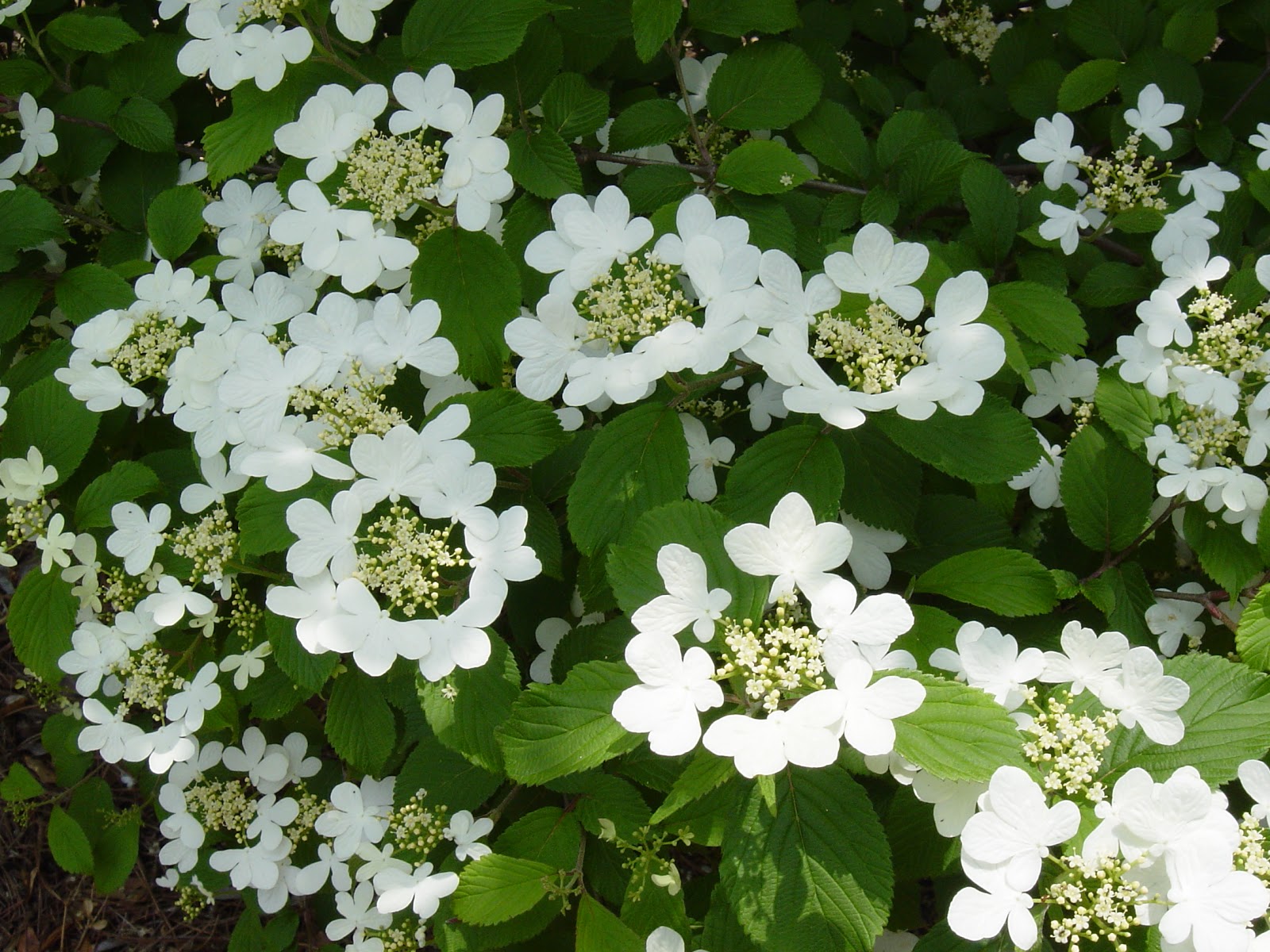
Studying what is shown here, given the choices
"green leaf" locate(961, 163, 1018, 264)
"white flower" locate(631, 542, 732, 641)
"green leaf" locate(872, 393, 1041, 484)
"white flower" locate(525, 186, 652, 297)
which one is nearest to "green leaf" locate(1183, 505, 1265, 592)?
"green leaf" locate(872, 393, 1041, 484)

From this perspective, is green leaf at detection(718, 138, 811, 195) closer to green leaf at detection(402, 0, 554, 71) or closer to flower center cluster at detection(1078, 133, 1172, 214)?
green leaf at detection(402, 0, 554, 71)

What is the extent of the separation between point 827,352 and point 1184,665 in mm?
672

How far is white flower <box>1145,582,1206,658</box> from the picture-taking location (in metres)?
1.57

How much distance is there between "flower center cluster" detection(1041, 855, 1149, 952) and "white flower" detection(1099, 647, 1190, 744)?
19cm

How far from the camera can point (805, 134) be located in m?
1.89

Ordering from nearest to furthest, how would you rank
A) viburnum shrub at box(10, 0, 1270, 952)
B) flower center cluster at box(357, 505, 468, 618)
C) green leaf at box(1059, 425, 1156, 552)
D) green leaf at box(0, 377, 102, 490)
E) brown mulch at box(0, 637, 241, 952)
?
viburnum shrub at box(10, 0, 1270, 952) → flower center cluster at box(357, 505, 468, 618) → green leaf at box(1059, 425, 1156, 552) → green leaf at box(0, 377, 102, 490) → brown mulch at box(0, 637, 241, 952)

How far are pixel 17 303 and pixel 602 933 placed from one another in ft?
5.57

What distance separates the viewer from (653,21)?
1588 millimetres

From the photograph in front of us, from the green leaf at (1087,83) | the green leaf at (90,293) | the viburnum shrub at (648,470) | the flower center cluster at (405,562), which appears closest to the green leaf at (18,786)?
the viburnum shrub at (648,470)

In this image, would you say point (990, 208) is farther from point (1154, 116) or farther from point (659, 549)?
point (659, 549)

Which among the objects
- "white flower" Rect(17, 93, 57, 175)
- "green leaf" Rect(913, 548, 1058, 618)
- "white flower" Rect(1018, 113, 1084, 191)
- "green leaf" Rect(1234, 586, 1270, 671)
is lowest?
"green leaf" Rect(913, 548, 1058, 618)

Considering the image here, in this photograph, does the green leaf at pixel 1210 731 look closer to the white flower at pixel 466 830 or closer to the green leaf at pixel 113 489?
the white flower at pixel 466 830

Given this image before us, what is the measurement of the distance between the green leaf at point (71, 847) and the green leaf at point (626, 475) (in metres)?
1.66

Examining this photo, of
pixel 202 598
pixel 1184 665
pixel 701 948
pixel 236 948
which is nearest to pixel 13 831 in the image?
pixel 236 948
